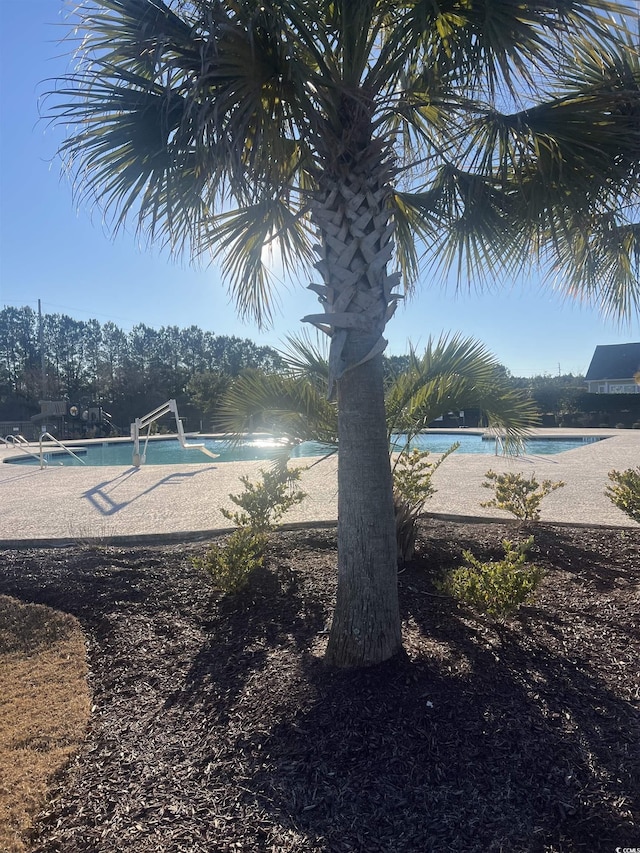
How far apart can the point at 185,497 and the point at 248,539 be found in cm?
481

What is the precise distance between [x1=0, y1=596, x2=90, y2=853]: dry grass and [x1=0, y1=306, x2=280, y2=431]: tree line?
27.1 m

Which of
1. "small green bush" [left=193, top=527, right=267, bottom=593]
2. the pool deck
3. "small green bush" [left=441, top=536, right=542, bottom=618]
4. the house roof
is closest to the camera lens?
"small green bush" [left=441, top=536, right=542, bottom=618]

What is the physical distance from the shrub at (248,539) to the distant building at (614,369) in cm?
3691

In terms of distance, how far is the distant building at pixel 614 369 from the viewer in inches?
1468

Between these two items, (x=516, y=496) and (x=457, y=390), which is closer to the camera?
(x=457, y=390)

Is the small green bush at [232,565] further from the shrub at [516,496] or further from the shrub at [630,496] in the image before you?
the shrub at [630,496]

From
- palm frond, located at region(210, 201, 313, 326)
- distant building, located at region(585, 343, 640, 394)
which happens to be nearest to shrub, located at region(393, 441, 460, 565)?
palm frond, located at region(210, 201, 313, 326)

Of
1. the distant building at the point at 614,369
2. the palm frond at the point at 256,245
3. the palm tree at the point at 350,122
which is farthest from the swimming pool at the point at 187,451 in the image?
the distant building at the point at 614,369

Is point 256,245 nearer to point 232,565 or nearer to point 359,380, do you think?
point 359,380

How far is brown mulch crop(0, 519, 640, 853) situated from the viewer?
1.87m

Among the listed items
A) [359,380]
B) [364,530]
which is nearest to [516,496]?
[364,530]

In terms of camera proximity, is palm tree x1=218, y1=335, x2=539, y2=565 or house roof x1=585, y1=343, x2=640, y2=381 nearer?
palm tree x1=218, y1=335, x2=539, y2=565

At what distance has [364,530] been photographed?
2.76 meters

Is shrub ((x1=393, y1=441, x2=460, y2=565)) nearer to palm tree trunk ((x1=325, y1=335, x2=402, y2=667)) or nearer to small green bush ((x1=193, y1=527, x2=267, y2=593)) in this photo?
small green bush ((x1=193, y1=527, x2=267, y2=593))
